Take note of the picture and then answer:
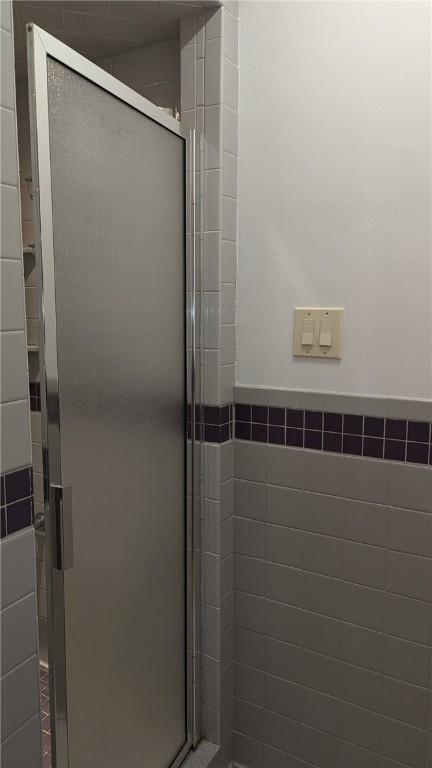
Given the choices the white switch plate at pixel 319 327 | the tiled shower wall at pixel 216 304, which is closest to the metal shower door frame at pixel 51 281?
the tiled shower wall at pixel 216 304

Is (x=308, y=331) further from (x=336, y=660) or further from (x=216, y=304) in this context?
(x=336, y=660)

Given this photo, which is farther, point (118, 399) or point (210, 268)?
point (210, 268)

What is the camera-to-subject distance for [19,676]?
1.02 metres

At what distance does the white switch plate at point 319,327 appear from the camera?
152cm

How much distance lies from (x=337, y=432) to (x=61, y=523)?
2.52ft

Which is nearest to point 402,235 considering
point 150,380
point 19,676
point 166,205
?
point 166,205

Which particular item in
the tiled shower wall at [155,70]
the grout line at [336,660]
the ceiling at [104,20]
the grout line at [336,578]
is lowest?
the grout line at [336,660]

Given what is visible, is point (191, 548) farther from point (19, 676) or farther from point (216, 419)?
point (19, 676)

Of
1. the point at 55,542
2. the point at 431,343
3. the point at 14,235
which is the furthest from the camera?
the point at 431,343

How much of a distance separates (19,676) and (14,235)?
30.5 inches

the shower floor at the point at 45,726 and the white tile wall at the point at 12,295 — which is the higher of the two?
the white tile wall at the point at 12,295

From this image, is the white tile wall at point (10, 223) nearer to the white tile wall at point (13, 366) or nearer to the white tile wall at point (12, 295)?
the white tile wall at point (12, 295)

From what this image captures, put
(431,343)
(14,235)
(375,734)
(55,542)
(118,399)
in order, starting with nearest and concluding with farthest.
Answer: (14,235)
(55,542)
(118,399)
(431,343)
(375,734)

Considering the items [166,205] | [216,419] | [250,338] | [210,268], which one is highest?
[166,205]
